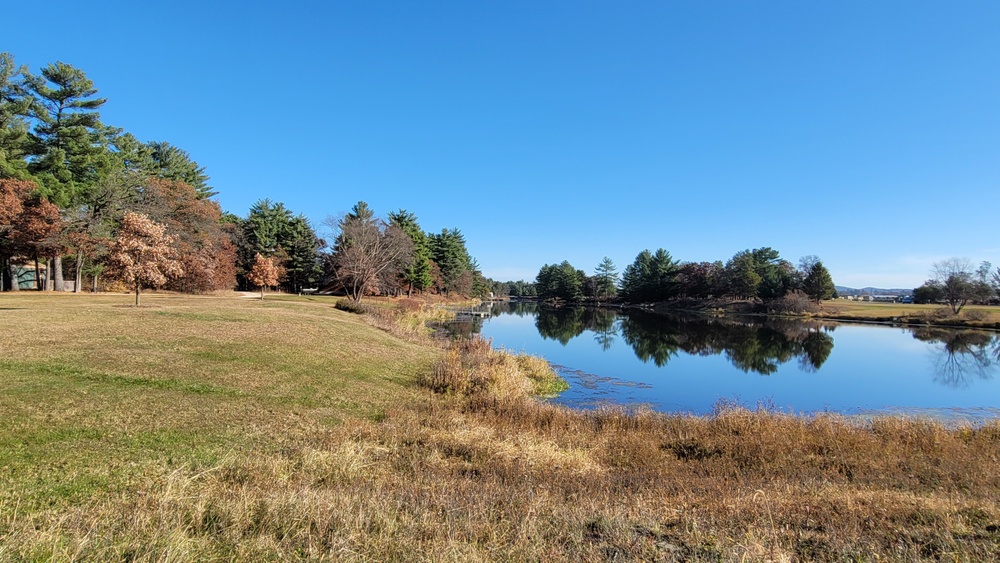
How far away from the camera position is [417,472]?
6305 millimetres

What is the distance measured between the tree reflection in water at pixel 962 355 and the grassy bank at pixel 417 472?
1666 cm

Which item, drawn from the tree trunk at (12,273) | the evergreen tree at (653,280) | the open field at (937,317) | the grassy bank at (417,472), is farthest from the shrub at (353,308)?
the evergreen tree at (653,280)

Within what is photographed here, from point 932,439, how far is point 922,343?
38233 millimetres

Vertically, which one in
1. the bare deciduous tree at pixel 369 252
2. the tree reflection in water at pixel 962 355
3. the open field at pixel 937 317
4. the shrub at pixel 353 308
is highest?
the bare deciduous tree at pixel 369 252

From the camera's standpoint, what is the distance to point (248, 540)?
12.7 ft

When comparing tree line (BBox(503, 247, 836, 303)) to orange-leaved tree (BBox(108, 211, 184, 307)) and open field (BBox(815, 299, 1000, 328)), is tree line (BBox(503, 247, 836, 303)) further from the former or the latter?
orange-leaved tree (BBox(108, 211, 184, 307))

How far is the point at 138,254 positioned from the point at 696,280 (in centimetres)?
8691

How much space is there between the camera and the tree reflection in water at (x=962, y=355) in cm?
2278

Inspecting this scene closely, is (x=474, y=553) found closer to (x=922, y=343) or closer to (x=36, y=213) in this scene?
(x=36, y=213)

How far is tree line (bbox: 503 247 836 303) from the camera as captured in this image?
7362 cm

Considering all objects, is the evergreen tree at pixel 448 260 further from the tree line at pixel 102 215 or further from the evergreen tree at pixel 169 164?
the evergreen tree at pixel 169 164

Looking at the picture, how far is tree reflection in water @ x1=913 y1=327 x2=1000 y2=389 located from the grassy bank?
54.7 ft

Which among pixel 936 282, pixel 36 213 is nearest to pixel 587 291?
pixel 936 282

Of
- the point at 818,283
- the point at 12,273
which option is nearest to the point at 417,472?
the point at 12,273
